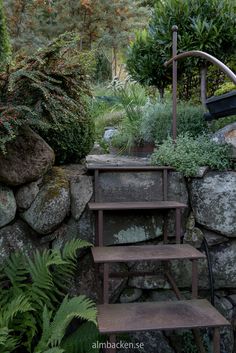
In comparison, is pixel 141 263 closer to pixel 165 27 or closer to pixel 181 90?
pixel 165 27

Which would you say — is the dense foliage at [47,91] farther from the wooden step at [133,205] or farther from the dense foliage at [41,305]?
the dense foliage at [41,305]

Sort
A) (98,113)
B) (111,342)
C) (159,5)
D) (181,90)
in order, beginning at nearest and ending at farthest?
1. (111,342)
2. (159,5)
3. (181,90)
4. (98,113)

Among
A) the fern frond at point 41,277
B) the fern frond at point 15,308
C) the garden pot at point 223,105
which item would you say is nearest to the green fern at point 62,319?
the fern frond at point 15,308

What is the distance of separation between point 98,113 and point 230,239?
369 centimetres

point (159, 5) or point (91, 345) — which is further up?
point (159, 5)

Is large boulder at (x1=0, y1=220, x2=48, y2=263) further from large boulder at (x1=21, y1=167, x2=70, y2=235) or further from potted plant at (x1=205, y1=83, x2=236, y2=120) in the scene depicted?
potted plant at (x1=205, y1=83, x2=236, y2=120)

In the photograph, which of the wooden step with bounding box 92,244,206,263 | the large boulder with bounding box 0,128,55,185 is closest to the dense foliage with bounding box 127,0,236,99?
the large boulder with bounding box 0,128,55,185

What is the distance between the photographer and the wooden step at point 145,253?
215 cm

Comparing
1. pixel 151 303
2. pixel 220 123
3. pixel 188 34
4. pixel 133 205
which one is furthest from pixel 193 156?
pixel 188 34

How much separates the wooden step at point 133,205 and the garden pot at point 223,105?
70 centimetres

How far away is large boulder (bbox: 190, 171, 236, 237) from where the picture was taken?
2559 millimetres

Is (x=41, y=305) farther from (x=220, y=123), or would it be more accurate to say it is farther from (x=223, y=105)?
(x=220, y=123)

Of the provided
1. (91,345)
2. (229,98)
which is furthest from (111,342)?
(229,98)

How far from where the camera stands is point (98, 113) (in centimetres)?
586
